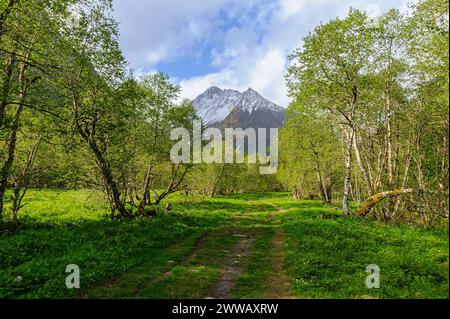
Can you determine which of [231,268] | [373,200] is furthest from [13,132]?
[373,200]

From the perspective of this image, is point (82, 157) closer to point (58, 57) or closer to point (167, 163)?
point (58, 57)

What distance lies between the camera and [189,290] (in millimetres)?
12352

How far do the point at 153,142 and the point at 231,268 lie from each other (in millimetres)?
20336

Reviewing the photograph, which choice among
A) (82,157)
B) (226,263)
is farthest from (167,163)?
(226,263)

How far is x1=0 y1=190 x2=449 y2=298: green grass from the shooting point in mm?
12312

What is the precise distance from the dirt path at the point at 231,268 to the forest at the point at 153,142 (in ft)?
1.25

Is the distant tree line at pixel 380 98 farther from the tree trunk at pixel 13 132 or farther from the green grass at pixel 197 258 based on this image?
the tree trunk at pixel 13 132

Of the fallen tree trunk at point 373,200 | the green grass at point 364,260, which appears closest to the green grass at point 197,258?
the green grass at point 364,260

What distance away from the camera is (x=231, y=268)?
51.1ft

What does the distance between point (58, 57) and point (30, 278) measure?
12.7 meters

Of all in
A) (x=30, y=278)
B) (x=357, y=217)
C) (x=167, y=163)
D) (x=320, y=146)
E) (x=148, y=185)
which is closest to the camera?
(x=30, y=278)

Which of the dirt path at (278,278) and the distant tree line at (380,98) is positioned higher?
the distant tree line at (380,98)

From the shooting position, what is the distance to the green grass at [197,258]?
12.3 metres

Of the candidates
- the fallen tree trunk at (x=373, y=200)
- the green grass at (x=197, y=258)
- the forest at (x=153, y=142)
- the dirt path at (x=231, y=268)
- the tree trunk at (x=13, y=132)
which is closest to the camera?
the dirt path at (x=231, y=268)
